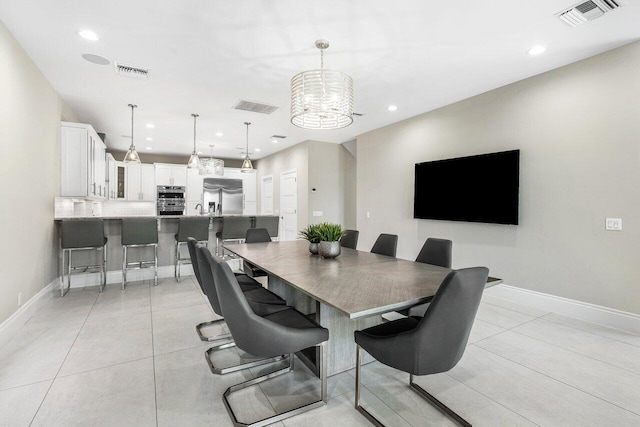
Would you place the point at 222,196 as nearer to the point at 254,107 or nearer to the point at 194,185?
the point at 194,185

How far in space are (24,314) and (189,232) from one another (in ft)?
6.75

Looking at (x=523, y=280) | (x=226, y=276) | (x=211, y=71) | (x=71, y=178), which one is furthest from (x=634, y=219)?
(x=71, y=178)

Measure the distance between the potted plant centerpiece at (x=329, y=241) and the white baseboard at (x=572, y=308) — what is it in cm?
253

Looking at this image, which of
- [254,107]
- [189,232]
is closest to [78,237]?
[189,232]

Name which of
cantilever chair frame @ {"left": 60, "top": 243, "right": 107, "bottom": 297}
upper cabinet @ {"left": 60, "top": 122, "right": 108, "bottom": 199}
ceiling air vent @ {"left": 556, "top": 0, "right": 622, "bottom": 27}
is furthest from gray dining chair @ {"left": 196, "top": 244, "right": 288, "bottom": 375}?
upper cabinet @ {"left": 60, "top": 122, "right": 108, "bottom": 199}

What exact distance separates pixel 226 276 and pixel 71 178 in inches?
160

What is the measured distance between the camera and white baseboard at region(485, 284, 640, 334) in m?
2.88

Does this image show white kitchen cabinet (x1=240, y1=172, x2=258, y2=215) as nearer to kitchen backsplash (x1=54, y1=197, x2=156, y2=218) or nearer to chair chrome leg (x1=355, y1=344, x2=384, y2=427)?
kitchen backsplash (x1=54, y1=197, x2=156, y2=218)

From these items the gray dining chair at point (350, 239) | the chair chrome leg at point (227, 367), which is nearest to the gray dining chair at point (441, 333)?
the chair chrome leg at point (227, 367)

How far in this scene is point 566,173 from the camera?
10.7 ft

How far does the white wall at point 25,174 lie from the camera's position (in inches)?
103

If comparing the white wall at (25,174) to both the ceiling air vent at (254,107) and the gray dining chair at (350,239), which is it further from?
the gray dining chair at (350,239)

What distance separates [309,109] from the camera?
2.47 meters

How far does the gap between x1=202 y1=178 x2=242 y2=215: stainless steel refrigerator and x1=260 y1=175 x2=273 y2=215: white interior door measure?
0.70 metres
